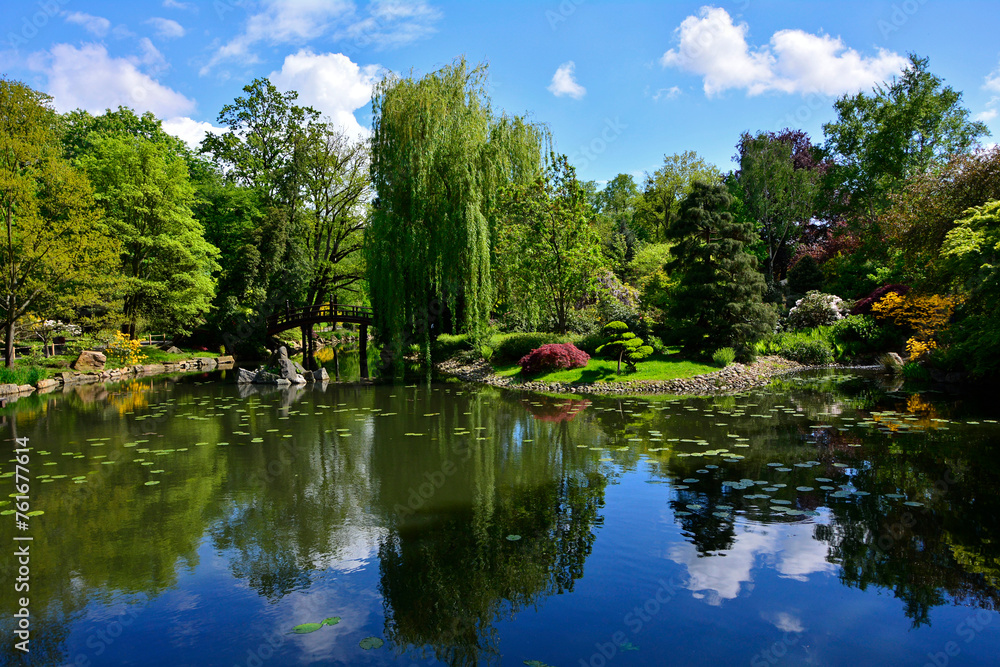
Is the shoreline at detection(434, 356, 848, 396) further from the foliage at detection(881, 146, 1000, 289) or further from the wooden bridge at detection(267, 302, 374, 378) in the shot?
the wooden bridge at detection(267, 302, 374, 378)

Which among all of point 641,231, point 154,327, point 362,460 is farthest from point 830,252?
point 154,327

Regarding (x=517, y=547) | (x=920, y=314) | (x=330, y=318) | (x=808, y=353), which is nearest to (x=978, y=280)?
(x=920, y=314)

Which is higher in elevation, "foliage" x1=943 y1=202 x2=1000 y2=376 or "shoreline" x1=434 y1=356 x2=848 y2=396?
"foliage" x1=943 y1=202 x2=1000 y2=376

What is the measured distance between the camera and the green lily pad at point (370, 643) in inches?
166

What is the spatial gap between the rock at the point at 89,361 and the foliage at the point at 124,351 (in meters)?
1.06

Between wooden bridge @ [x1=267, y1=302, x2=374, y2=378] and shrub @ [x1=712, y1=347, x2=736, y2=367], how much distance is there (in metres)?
13.9

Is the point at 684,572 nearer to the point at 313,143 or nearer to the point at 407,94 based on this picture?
the point at 407,94

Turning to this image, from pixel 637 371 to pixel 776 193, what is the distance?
23.8 metres

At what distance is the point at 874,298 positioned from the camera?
23.7 metres

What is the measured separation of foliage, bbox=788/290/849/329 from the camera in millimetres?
25078

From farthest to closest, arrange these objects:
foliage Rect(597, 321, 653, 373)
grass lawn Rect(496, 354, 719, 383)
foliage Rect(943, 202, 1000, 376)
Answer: foliage Rect(597, 321, 653, 373), grass lawn Rect(496, 354, 719, 383), foliage Rect(943, 202, 1000, 376)

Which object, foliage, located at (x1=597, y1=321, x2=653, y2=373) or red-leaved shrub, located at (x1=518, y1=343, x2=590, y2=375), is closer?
foliage, located at (x1=597, y1=321, x2=653, y2=373)

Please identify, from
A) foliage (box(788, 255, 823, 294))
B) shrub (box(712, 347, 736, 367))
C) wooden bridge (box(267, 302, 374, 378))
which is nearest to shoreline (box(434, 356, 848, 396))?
shrub (box(712, 347, 736, 367))

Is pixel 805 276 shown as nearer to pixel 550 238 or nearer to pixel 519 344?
pixel 550 238
